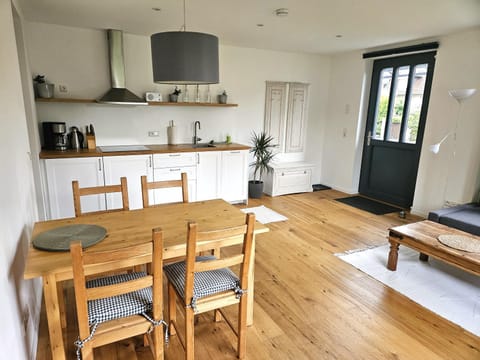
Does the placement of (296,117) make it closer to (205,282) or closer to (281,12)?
(281,12)

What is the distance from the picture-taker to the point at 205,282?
1.83 metres

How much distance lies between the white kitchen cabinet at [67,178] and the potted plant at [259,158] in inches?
97.1

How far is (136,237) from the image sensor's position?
186 centimetres

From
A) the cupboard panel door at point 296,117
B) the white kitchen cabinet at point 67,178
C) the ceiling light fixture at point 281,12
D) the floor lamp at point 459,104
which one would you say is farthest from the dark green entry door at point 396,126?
the white kitchen cabinet at point 67,178

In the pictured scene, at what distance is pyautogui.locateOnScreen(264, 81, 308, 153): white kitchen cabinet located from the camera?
5.52m

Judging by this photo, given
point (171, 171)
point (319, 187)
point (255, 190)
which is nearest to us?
point (171, 171)

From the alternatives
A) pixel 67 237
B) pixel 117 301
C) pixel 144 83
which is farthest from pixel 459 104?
pixel 67 237

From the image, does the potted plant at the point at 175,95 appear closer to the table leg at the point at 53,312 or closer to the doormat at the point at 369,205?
the doormat at the point at 369,205

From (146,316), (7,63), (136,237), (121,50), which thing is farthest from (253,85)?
(146,316)

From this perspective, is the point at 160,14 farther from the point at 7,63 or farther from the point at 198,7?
the point at 7,63

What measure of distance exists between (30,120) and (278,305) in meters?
3.12

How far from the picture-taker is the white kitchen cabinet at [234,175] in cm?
462

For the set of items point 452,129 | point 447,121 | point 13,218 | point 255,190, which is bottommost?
point 255,190

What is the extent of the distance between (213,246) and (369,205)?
4053mm
